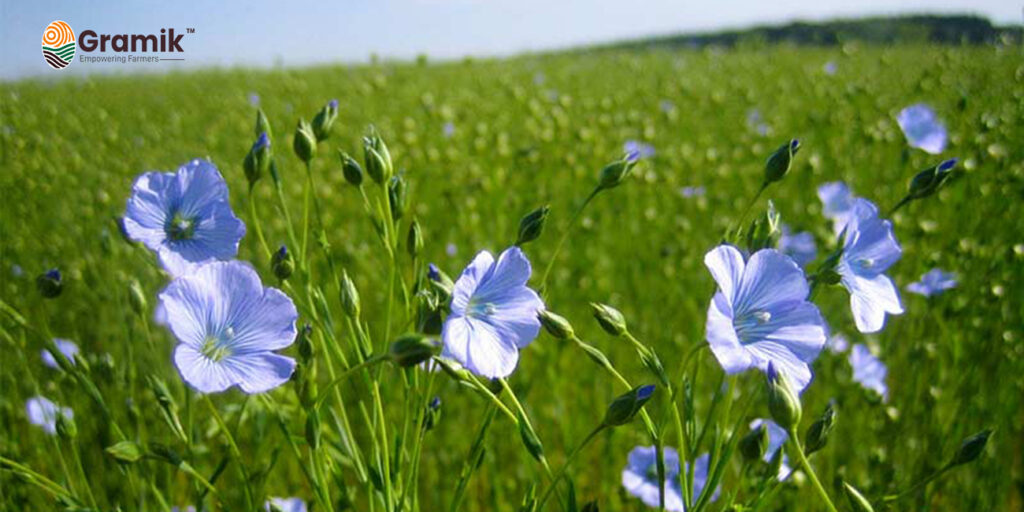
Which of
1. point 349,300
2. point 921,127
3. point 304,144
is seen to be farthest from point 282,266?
point 921,127

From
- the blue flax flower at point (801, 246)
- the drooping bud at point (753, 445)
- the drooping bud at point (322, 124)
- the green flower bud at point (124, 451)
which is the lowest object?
the blue flax flower at point (801, 246)

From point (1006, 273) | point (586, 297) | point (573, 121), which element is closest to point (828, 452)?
point (1006, 273)

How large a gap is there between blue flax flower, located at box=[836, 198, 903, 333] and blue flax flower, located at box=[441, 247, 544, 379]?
1.30ft

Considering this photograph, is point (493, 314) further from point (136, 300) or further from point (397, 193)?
point (136, 300)

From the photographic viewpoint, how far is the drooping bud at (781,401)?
0.69 metres

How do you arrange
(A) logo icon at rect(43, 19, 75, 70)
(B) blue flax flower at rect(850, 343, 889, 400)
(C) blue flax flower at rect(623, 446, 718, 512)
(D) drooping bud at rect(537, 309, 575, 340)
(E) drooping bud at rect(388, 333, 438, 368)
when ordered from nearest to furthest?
1. (E) drooping bud at rect(388, 333, 438, 368)
2. (D) drooping bud at rect(537, 309, 575, 340)
3. (C) blue flax flower at rect(623, 446, 718, 512)
4. (A) logo icon at rect(43, 19, 75, 70)
5. (B) blue flax flower at rect(850, 343, 889, 400)

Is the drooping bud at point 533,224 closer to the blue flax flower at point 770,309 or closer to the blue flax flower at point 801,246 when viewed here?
the blue flax flower at point 770,309

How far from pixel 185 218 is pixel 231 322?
8.3 inches

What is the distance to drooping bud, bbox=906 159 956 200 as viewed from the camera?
105 cm

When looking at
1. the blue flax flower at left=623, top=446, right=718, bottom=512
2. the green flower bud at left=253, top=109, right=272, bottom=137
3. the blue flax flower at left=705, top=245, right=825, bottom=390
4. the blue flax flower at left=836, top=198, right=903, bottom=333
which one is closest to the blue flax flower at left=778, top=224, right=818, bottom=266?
the blue flax flower at left=623, top=446, right=718, bottom=512

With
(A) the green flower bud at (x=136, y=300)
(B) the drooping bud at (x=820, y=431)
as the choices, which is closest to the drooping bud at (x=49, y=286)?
(A) the green flower bud at (x=136, y=300)

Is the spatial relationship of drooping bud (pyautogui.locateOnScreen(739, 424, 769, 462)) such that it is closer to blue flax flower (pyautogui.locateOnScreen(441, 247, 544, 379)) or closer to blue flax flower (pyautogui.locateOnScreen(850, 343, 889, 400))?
blue flax flower (pyautogui.locateOnScreen(441, 247, 544, 379))

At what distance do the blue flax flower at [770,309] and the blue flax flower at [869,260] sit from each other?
0.60ft

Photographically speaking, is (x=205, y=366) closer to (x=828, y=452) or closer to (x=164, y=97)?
(x=828, y=452)
